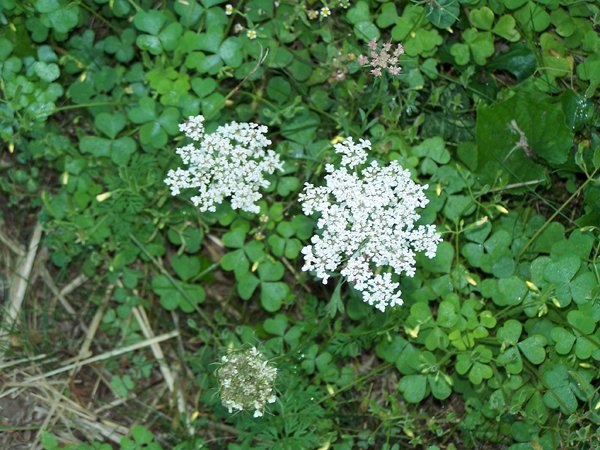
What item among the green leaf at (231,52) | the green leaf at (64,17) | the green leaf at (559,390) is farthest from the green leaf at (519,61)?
the green leaf at (64,17)

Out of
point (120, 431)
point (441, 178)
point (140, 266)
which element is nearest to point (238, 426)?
point (120, 431)

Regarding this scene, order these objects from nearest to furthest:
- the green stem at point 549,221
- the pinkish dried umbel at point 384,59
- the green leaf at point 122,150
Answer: the pinkish dried umbel at point 384,59
the green stem at point 549,221
the green leaf at point 122,150

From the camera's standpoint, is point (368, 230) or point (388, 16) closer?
point (368, 230)

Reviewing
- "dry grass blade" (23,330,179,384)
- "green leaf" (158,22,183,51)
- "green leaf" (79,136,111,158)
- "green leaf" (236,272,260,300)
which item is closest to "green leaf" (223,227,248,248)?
"green leaf" (236,272,260,300)

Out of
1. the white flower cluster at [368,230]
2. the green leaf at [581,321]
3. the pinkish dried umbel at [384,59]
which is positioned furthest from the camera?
the green leaf at [581,321]

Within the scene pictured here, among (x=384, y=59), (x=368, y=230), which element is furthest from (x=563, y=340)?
(x=384, y=59)

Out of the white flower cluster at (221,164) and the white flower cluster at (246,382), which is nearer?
the white flower cluster at (246,382)

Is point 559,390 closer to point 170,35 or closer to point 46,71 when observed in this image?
point 170,35

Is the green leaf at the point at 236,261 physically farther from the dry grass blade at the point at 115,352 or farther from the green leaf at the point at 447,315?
the green leaf at the point at 447,315
